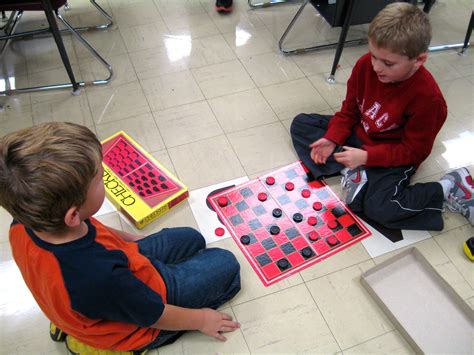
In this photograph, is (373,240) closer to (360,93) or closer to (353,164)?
(353,164)

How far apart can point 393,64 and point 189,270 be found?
83 cm

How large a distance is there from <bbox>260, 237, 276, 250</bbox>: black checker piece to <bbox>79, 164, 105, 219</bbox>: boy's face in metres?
0.70

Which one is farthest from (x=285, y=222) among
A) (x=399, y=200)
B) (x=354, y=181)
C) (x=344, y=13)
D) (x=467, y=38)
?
(x=467, y=38)

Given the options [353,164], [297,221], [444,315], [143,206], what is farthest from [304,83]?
[444,315]

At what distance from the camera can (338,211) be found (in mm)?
1417

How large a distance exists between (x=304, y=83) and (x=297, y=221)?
812mm

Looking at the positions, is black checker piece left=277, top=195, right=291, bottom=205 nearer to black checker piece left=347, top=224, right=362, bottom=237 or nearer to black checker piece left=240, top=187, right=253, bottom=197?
black checker piece left=240, top=187, right=253, bottom=197

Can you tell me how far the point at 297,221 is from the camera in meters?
1.38

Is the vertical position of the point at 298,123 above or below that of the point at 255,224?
above

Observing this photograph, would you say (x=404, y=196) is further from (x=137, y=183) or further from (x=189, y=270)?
(x=137, y=183)

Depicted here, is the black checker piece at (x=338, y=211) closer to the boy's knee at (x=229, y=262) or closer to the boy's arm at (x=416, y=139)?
the boy's arm at (x=416, y=139)

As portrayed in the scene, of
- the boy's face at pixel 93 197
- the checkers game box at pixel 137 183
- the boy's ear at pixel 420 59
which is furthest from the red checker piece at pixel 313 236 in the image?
the boy's face at pixel 93 197

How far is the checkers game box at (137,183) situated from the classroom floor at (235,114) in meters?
0.06

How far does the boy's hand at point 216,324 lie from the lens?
1055 millimetres
